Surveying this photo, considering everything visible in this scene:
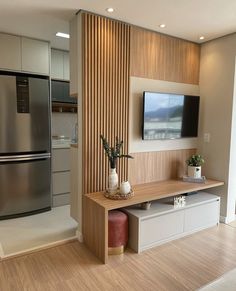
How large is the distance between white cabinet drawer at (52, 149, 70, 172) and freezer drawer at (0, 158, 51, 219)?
149mm

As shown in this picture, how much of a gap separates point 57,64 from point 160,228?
292 cm

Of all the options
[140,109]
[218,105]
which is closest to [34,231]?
[140,109]

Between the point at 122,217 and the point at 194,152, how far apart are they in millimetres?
1712

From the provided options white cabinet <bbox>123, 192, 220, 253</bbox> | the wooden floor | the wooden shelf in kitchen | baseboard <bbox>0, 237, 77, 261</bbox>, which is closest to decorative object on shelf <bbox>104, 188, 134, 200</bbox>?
white cabinet <bbox>123, 192, 220, 253</bbox>

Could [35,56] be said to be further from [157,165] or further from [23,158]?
[157,165]

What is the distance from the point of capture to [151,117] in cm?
302

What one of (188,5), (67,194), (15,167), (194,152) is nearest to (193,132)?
(194,152)

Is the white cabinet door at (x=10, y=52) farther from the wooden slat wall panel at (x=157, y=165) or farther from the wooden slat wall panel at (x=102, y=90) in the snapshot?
the wooden slat wall panel at (x=157, y=165)

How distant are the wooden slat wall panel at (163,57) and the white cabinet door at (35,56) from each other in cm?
136

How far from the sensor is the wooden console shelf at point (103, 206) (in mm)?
2344

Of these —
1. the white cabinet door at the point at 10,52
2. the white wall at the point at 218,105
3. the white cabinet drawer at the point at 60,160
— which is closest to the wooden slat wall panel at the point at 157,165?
the white wall at the point at 218,105

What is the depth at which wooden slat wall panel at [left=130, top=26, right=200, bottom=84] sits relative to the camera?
2973mm

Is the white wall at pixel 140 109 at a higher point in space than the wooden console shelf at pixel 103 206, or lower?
higher

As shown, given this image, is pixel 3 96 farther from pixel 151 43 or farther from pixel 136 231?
pixel 136 231
